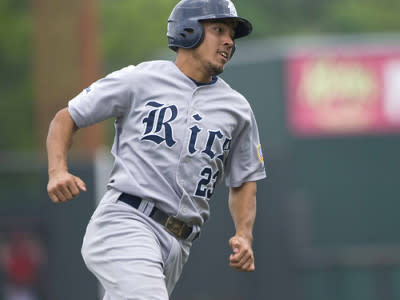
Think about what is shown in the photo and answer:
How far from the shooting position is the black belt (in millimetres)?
4973

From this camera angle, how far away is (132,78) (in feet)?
16.5

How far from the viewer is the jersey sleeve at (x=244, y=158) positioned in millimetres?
5289

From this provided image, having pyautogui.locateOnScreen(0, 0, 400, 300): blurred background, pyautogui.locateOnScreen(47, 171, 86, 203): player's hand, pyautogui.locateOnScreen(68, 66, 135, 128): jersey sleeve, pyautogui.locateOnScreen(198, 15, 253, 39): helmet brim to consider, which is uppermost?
pyautogui.locateOnScreen(198, 15, 253, 39): helmet brim

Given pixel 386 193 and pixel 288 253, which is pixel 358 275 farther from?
pixel 386 193

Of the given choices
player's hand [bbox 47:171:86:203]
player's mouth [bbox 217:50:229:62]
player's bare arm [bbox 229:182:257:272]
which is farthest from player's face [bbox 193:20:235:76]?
player's hand [bbox 47:171:86:203]

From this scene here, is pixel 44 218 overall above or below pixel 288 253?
above

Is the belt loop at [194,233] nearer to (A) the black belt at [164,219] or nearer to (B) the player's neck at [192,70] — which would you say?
(A) the black belt at [164,219]

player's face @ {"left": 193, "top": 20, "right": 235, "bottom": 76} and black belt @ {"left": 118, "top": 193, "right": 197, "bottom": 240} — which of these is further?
player's face @ {"left": 193, "top": 20, "right": 235, "bottom": 76}

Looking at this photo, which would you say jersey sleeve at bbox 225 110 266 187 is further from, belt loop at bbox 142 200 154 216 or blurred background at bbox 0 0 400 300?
blurred background at bbox 0 0 400 300

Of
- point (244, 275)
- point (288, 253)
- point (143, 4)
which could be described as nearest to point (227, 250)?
point (244, 275)

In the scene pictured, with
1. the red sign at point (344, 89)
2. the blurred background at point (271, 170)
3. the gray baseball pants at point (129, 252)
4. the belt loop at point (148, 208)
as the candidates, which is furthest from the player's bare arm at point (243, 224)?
the red sign at point (344, 89)

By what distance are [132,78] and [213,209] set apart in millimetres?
9400

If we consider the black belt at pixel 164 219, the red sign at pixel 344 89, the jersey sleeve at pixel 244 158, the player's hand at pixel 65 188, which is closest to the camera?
the player's hand at pixel 65 188

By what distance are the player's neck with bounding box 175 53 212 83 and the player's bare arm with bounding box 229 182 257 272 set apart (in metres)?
0.61
